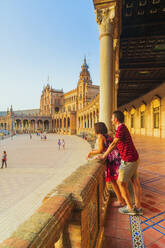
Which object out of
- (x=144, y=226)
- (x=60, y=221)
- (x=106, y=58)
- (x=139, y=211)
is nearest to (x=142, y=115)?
(x=106, y=58)

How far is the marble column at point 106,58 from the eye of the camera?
A: 5.34 m

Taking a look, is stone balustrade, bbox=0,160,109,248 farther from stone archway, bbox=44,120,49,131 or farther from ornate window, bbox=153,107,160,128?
stone archway, bbox=44,120,49,131

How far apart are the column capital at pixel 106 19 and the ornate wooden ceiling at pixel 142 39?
76.2 inches

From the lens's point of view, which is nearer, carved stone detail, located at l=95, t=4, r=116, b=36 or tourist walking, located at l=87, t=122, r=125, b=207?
tourist walking, located at l=87, t=122, r=125, b=207

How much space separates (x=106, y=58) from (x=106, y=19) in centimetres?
138

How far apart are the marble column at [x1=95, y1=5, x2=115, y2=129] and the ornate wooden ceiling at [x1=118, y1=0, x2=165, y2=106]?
2.08 m

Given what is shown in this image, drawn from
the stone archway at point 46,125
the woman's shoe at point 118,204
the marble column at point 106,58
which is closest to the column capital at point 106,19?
the marble column at point 106,58

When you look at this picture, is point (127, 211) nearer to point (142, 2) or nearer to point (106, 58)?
point (106, 58)

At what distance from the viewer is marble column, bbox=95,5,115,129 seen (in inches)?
210

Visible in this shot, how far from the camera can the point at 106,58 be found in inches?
213

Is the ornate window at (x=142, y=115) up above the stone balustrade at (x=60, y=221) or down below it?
above

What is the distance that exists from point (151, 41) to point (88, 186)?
32.6ft

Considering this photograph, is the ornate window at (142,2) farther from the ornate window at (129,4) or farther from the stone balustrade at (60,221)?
the stone balustrade at (60,221)

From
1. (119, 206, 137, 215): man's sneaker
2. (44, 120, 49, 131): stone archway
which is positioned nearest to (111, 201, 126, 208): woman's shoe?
(119, 206, 137, 215): man's sneaker
